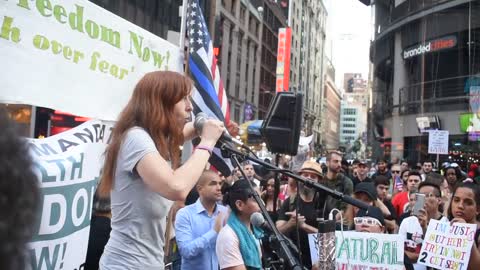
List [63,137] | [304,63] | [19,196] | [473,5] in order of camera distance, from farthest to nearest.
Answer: [304,63] < [473,5] < [63,137] < [19,196]

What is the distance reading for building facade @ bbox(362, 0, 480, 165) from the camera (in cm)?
2580

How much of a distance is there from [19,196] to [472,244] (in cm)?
361

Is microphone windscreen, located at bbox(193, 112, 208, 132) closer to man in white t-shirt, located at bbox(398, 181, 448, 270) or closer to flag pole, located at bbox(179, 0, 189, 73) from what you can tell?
flag pole, located at bbox(179, 0, 189, 73)

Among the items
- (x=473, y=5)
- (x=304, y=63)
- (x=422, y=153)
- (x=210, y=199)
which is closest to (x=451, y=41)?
(x=473, y=5)

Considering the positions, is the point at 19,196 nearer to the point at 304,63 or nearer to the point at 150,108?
the point at 150,108

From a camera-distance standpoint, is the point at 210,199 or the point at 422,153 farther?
the point at 422,153

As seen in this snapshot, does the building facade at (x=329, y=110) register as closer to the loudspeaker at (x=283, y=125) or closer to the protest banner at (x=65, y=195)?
the loudspeaker at (x=283, y=125)

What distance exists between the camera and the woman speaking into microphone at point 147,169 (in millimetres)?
2160

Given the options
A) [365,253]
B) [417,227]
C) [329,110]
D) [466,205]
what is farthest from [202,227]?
[329,110]

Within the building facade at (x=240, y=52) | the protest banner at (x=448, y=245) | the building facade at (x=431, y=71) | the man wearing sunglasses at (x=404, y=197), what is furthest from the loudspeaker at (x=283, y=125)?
the building facade at (x=240, y=52)

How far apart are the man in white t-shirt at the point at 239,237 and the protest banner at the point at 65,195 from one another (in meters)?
1.15

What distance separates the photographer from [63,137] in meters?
2.60

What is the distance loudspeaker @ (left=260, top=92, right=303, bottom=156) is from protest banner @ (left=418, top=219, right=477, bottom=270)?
1.48 m

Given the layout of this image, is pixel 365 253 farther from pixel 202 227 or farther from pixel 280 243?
pixel 202 227
